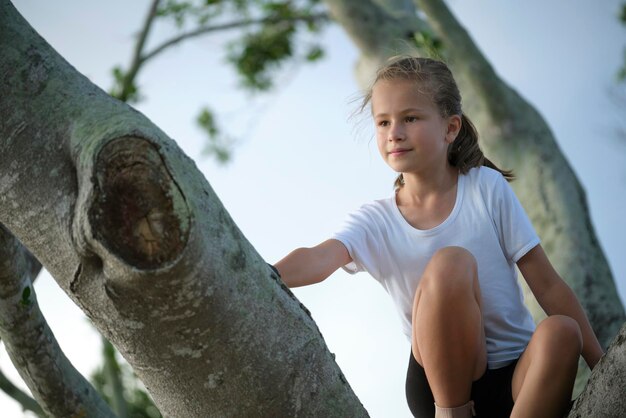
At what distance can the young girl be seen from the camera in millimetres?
1787

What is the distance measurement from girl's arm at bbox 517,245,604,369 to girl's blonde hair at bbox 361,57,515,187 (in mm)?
351

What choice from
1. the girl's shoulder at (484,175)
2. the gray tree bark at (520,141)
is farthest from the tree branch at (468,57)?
the girl's shoulder at (484,175)

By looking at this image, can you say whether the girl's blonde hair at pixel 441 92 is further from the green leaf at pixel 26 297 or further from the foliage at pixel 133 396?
the foliage at pixel 133 396

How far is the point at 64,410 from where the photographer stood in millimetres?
2207

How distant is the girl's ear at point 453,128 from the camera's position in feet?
7.95

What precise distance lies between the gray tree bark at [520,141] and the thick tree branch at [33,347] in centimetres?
244

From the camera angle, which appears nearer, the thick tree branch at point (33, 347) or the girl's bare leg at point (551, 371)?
the girl's bare leg at point (551, 371)

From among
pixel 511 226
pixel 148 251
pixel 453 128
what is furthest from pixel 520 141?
pixel 148 251

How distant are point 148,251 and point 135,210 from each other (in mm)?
68

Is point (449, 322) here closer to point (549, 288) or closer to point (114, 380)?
point (549, 288)

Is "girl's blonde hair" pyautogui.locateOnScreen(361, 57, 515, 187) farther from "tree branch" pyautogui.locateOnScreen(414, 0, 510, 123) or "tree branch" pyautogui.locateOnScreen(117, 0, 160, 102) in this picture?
"tree branch" pyautogui.locateOnScreen(117, 0, 160, 102)

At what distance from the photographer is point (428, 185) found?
7.72ft

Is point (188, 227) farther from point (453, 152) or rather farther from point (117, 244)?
point (453, 152)

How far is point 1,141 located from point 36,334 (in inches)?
34.8
